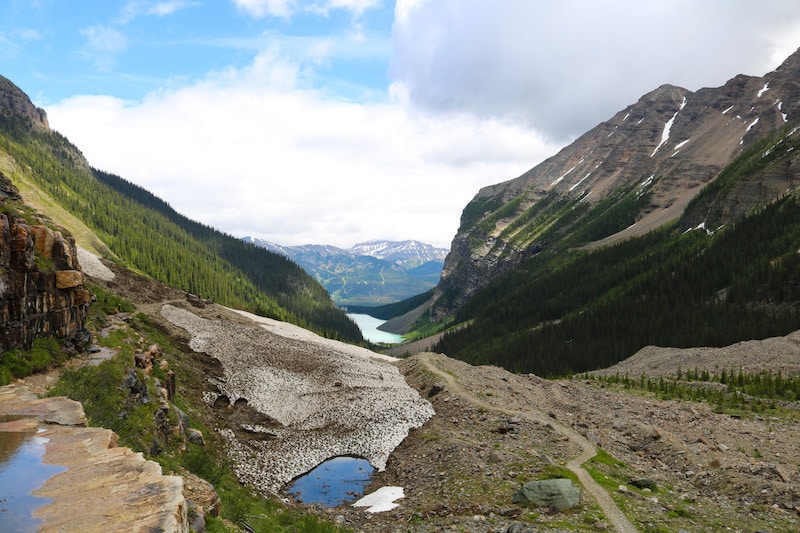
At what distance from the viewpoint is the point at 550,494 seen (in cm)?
2420

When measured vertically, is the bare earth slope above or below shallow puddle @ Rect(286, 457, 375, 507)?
above

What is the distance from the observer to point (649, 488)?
25.8m

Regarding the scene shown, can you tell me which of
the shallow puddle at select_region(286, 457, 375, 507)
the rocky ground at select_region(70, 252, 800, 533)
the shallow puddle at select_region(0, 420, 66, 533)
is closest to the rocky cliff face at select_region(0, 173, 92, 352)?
the shallow puddle at select_region(0, 420, 66, 533)

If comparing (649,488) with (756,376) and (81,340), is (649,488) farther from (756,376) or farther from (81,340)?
(756,376)

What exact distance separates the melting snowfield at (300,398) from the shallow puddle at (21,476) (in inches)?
649


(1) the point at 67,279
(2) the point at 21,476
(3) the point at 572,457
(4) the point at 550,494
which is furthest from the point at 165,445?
(3) the point at 572,457

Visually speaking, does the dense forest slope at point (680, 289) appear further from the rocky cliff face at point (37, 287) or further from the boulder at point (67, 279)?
the boulder at point (67, 279)

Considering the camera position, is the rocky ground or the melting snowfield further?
the melting snowfield

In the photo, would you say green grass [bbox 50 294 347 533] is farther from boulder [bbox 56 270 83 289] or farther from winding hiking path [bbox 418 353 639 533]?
winding hiking path [bbox 418 353 639 533]

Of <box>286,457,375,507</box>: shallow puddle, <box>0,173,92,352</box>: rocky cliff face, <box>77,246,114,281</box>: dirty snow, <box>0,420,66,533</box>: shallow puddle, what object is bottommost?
<box>286,457,375,507</box>: shallow puddle

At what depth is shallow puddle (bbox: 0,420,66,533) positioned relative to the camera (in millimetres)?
10758

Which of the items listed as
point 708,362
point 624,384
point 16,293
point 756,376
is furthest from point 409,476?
point 708,362

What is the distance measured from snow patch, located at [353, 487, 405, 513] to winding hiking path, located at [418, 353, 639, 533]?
10896 mm

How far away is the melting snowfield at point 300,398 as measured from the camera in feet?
117
